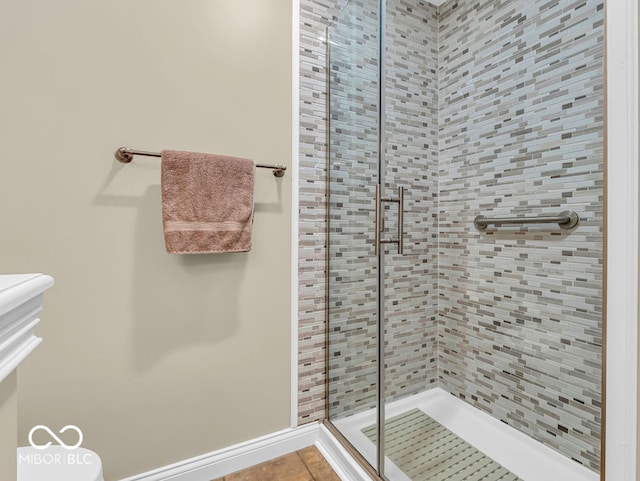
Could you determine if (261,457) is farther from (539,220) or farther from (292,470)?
(539,220)

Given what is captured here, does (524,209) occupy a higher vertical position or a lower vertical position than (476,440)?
higher

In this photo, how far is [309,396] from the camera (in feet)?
5.17

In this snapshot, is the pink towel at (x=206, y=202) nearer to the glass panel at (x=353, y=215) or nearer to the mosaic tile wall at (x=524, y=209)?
the glass panel at (x=353, y=215)

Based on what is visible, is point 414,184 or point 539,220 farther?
point 414,184

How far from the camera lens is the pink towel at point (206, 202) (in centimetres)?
120

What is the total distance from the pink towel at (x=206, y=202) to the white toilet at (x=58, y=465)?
622mm

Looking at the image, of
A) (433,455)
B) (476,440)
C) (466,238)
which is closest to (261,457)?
(433,455)

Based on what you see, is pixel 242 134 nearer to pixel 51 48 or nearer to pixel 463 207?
pixel 51 48

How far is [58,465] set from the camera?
0.86 metres

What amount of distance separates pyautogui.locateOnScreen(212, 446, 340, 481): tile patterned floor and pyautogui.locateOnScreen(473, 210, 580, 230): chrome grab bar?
4.38ft

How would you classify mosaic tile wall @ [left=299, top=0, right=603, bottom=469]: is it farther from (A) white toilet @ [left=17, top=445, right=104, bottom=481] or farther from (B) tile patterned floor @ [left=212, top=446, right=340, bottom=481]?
(A) white toilet @ [left=17, top=445, right=104, bottom=481]

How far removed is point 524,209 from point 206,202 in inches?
54.4

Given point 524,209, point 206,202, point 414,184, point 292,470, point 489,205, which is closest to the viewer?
point 206,202

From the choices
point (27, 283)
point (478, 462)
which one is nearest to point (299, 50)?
point (27, 283)
